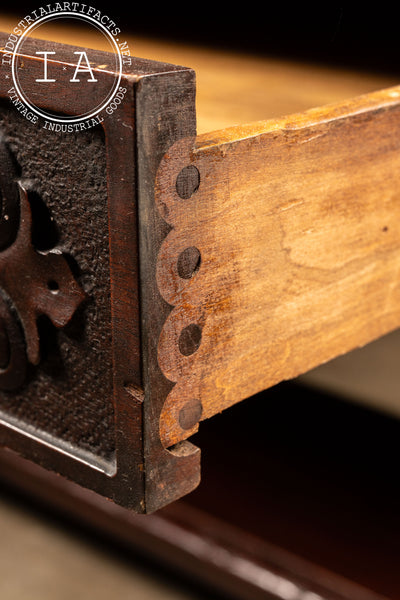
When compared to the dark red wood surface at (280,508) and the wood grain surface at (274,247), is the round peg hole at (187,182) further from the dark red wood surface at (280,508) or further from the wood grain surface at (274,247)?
the dark red wood surface at (280,508)

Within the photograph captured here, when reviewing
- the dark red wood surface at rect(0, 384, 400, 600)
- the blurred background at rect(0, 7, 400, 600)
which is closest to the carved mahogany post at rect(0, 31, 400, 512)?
the blurred background at rect(0, 7, 400, 600)

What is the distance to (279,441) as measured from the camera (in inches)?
51.0

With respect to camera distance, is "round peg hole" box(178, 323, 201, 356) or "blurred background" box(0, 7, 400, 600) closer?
"round peg hole" box(178, 323, 201, 356)

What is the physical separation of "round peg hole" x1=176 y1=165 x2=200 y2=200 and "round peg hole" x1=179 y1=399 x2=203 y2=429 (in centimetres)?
13

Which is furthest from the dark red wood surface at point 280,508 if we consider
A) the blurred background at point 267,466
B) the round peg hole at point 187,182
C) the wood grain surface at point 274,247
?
the round peg hole at point 187,182

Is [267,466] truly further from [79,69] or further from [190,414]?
[79,69]

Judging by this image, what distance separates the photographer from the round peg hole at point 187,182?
0.48 metres

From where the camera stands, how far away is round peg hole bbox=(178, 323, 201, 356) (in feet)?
1.70

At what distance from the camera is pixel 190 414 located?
1.78 ft
